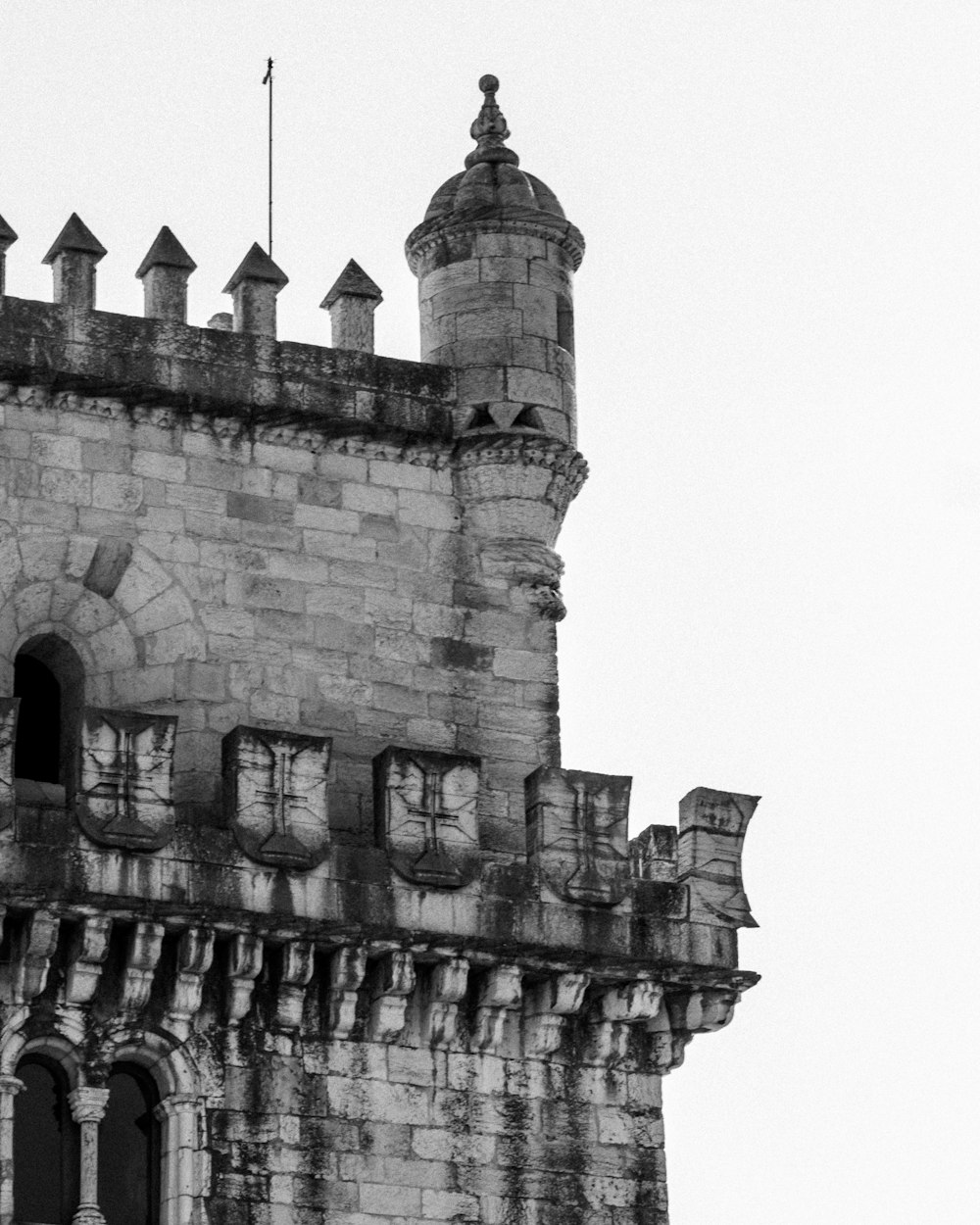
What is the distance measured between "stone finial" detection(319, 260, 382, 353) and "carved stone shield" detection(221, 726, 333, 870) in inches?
176

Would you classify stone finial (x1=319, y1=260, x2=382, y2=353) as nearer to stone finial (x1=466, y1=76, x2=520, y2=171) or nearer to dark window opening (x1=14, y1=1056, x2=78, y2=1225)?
stone finial (x1=466, y1=76, x2=520, y2=171)

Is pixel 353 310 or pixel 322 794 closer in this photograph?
pixel 322 794

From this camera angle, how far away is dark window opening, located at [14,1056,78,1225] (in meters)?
35.7

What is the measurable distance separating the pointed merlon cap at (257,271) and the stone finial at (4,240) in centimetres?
212

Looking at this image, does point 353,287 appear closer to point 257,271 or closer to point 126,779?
point 257,271

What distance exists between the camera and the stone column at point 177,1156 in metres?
35.8

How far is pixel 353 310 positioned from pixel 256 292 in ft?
3.00

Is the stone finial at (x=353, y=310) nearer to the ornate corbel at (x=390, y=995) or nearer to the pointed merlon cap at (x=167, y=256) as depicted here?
the pointed merlon cap at (x=167, y=256)

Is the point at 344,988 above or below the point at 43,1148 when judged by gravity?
above

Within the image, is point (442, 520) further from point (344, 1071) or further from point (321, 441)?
point (344, 1071)

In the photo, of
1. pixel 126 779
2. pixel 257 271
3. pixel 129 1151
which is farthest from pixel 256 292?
pixel 129 1151

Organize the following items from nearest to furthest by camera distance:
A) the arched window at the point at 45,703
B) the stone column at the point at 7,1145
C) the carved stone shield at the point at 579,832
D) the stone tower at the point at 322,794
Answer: the stone column at the point at 7,1145, the stone tower at the point at 322,794, the carved stone shield at the point at 579,832, the arched window at the point at 45,703

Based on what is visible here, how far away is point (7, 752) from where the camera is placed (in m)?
35.8

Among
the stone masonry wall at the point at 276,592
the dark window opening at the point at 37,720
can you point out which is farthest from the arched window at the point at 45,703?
the stone masonry wall at the point at 276,592
